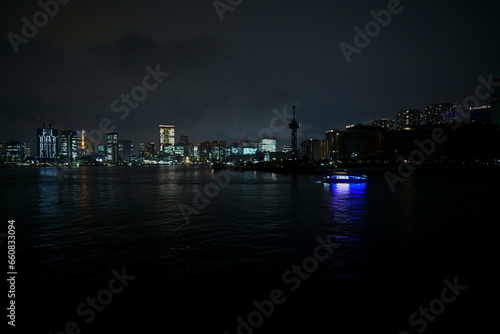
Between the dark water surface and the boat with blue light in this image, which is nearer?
the dark water surface

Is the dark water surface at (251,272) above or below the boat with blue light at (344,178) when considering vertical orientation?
below

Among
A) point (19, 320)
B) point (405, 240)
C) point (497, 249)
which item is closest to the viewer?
point (19, 320)

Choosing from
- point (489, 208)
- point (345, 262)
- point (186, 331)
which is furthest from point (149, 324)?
point (489, 208)

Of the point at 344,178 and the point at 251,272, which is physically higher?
the point at 344,178

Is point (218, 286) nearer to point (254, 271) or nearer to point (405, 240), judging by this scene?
point (254, 271)

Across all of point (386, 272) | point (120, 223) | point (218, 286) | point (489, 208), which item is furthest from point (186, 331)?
point (489, 208)

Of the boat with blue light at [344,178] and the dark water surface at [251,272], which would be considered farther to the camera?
the boat with blue light at [344,178]

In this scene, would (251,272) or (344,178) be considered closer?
(251,272)

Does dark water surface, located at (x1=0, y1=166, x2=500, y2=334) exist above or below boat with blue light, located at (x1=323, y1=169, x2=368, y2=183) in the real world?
below

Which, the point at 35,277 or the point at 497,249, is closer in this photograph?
the point at 35,277

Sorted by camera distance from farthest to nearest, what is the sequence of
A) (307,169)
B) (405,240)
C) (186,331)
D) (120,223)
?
1. (307,169)
2. (120,223)
3. (405,240)
4. (186,331)

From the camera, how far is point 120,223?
25656mm

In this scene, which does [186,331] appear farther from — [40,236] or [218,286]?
[40,236]

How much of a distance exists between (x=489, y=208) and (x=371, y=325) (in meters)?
33.8
